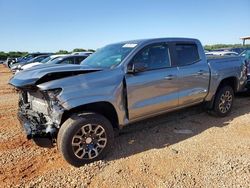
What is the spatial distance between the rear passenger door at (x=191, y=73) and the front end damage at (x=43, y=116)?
8.14 feet

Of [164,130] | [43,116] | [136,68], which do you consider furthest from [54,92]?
[164,130]

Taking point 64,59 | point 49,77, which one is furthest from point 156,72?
point 64,59

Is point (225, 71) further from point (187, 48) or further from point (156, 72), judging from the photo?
point (156, 72)

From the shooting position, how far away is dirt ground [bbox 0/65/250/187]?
3.39 m

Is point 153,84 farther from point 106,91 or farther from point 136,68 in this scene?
point 106,91

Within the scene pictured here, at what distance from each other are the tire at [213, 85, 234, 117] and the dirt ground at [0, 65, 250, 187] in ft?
1.13

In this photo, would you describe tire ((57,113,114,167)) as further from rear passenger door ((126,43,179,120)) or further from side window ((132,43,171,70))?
side window ((132,43,171,70))

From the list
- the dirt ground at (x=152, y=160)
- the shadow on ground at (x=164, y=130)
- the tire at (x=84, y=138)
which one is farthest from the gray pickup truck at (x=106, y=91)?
the shadow on ground at (x=164, y=130)

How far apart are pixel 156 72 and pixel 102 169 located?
75.4 inches

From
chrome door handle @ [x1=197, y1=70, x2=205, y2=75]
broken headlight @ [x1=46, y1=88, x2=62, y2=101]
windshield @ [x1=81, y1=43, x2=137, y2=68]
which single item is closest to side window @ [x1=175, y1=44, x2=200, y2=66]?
chrome door handle @ [x1=197, y1=70, x2=205, y2=75]

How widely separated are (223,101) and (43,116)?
4.11 metres

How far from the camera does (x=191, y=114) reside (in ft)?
20.6

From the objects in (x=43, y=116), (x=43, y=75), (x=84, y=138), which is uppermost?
(x=43, y=75)

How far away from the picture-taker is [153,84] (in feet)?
14.6
